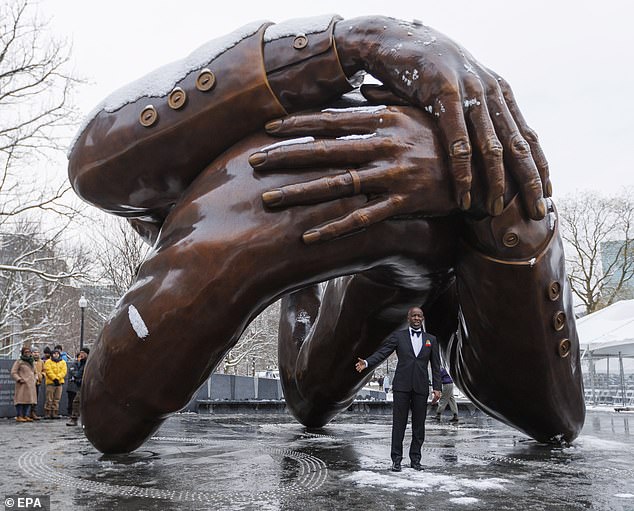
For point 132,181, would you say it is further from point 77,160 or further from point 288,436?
point 288,436

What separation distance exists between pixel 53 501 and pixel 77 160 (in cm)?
287

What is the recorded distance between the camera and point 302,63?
5.26 meters

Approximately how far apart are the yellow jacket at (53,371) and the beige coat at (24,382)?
87cm

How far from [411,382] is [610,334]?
1629 cm

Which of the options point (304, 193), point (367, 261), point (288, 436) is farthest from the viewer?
point (288, 436)

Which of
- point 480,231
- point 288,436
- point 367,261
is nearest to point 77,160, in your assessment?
point 367,261

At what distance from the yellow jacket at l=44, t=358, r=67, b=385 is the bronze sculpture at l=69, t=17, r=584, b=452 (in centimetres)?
1031

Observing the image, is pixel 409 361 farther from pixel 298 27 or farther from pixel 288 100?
pixel 298 27

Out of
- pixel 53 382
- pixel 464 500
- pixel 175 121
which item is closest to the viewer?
pixel 464 500

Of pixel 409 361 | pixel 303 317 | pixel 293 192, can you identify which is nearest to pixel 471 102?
pixel 293 192

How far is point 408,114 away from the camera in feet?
17.0

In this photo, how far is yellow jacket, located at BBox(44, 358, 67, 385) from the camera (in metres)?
15.1

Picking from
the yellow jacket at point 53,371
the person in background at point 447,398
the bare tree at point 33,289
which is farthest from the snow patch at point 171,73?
the bare tree at point 33,289

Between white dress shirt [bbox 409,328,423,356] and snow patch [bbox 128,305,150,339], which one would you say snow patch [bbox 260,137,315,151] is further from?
white dress shirt [bbox 409,328,423,356]
